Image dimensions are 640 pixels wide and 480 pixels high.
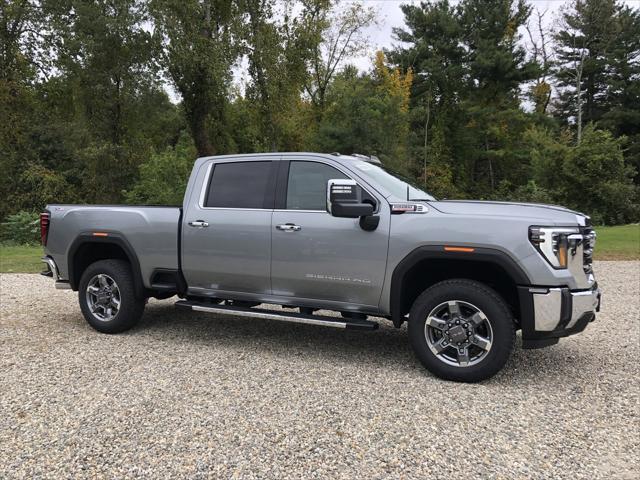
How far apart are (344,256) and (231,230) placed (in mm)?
1249

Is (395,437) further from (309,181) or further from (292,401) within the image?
(309,181)

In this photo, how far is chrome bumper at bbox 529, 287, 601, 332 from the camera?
3.94m

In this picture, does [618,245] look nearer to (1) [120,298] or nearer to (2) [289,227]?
(2) [289,227]

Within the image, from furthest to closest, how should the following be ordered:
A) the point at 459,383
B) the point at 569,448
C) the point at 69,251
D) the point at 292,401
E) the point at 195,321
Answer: the point at 195,321
the point at 69,251
the point at 459,383
the point at 292,401
the point at 569,448

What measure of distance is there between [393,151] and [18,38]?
20.2m

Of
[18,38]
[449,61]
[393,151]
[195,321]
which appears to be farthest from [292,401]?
[449,61]

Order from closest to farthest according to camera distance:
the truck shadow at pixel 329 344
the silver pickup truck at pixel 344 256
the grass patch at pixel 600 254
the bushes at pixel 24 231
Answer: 1. the silver pickup truck at pixel 344 256
2. the truck shadow at pixel 329 344
3. the grass patch at pixel 600 254
4. the bushes at pixel 24 231

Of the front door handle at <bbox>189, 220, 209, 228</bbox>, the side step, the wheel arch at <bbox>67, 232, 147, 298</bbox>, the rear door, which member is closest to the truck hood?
the side step

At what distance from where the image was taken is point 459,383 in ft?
14.0

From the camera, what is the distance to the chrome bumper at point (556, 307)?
3938mm

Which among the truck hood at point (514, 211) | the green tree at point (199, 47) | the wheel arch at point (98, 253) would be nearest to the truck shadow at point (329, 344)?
the wheel arch at point (98, 253)

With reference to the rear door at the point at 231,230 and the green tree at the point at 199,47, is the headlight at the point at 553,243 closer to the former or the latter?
the rear door at the point at 231,230

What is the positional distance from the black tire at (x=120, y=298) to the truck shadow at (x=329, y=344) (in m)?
0.24

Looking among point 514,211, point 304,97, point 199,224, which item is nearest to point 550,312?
point 514,211
